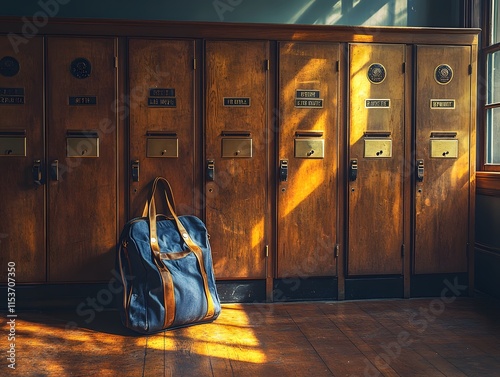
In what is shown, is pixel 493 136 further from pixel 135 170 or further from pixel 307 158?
pixel 135 170

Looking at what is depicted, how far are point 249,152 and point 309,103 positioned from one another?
0.57 m

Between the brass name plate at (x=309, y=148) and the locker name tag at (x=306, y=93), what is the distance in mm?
314

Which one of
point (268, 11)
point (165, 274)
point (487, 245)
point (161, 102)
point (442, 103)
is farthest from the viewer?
point (268, 11)

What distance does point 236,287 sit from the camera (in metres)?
4.08

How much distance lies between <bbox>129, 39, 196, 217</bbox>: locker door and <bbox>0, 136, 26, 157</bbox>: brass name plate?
738 mm

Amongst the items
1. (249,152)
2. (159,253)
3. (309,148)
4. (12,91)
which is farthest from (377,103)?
(12,91)

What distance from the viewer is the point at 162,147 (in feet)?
12.9

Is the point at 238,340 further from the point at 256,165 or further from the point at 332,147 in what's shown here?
the point at 332,147

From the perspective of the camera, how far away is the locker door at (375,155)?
412 centimetres

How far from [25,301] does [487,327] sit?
3074 millimetres

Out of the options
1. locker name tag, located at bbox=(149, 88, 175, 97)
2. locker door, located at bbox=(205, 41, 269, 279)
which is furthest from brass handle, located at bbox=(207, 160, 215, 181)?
locker name tag, located at bbox=(149, 88, 175, 97)

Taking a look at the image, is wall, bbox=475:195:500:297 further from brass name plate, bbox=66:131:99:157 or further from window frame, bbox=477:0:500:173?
brass name plate, bbox=66:131:99:157

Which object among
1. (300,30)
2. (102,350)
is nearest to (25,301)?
(102,350)

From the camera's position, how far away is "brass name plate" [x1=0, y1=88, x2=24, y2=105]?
380 centimetres
